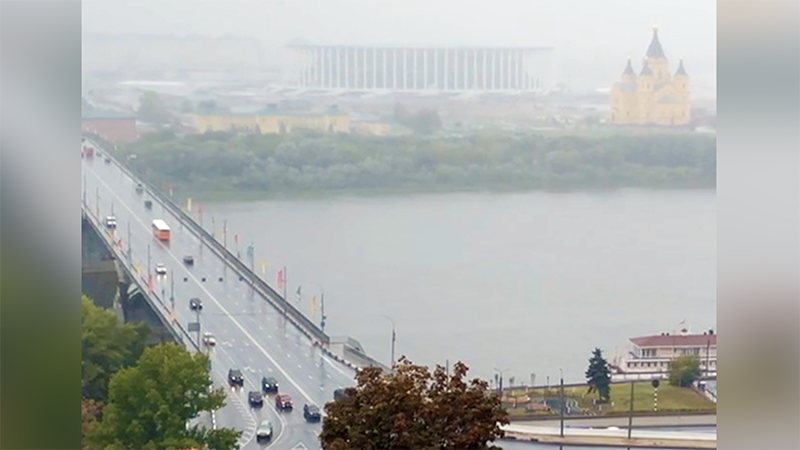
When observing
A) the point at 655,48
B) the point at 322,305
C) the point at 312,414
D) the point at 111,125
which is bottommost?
the point at 312,414

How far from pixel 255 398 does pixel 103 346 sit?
91 centimetres

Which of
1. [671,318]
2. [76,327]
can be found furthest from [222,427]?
[76,327]

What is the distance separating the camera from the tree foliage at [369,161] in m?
6.50

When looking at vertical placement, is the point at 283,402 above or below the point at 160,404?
below

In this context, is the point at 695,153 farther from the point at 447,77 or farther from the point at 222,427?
the point at 222,427

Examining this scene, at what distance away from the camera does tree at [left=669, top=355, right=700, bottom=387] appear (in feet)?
22.1

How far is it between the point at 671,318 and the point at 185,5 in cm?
336

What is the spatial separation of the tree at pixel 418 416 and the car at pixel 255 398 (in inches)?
74.4

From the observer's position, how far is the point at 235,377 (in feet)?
21.5

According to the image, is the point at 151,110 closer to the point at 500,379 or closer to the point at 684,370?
the point at 500,379

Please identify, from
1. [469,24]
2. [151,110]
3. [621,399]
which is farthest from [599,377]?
[151,110]

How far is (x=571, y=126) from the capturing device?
6.63 m

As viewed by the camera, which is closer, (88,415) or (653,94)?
(88,415)

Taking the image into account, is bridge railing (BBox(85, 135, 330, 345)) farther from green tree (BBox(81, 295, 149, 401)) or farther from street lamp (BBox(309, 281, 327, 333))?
green tree (BBox(81, 295, 149, 401))
